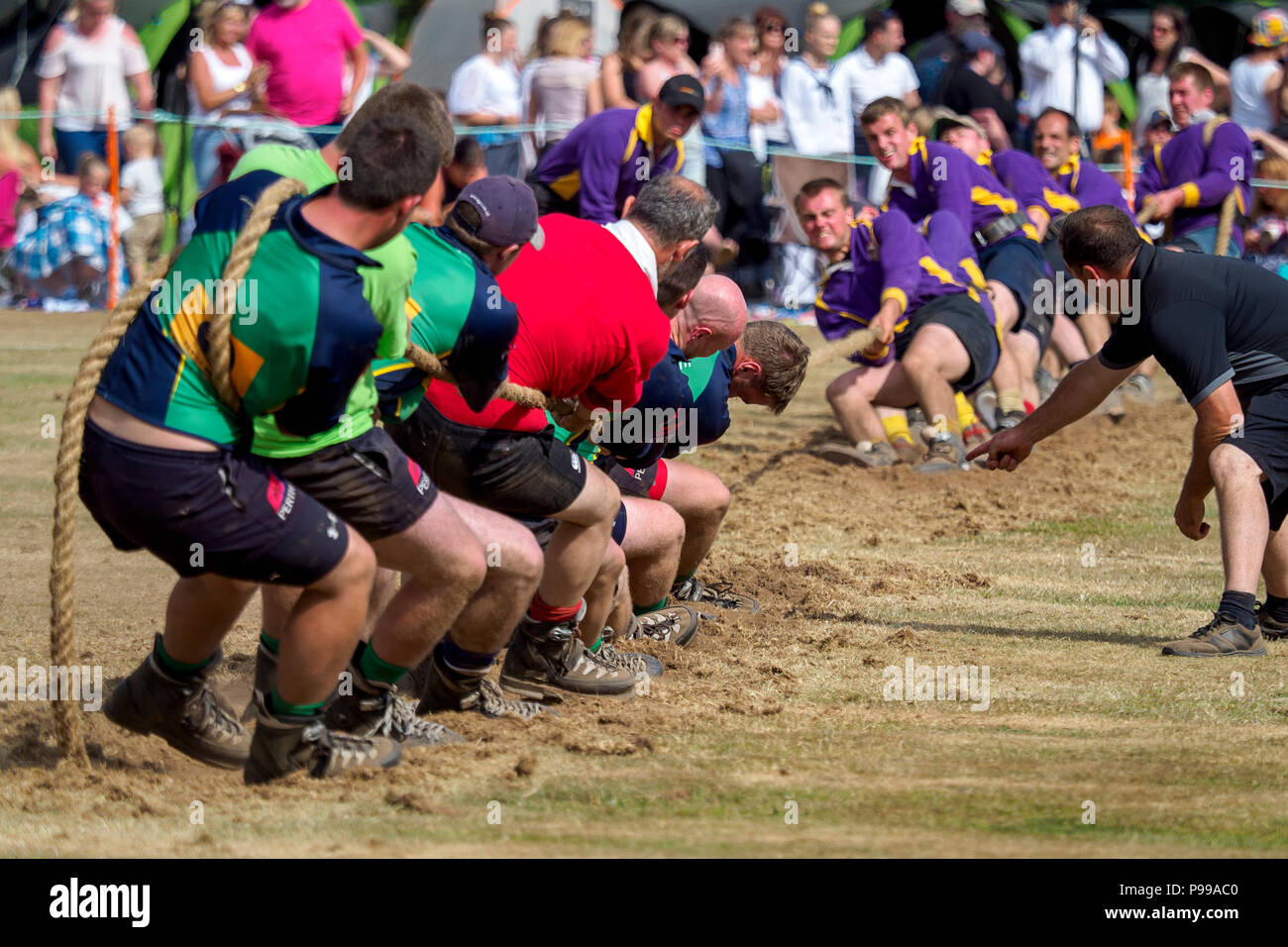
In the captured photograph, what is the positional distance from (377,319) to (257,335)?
1.02ft

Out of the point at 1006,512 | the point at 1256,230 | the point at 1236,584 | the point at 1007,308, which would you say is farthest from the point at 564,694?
the point at 1256,230

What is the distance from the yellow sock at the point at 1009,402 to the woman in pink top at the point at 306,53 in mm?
5803

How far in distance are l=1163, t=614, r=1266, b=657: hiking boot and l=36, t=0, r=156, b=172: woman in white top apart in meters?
10.6

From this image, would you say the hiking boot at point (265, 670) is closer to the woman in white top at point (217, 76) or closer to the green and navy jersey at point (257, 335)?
the green and navy jersey at point (257, 335)

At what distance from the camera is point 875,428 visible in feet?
32.6

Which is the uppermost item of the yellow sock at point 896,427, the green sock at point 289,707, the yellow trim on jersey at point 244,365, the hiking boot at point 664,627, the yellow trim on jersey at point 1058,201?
the yellow trim on jersey at point 244,365

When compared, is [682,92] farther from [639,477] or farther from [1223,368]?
[1223,368]

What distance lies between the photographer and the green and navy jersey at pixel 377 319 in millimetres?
4031

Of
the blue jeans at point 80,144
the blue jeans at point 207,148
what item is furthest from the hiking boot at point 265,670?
the blue jeans at point 80,144

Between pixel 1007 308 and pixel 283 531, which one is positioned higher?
pixel 283 531

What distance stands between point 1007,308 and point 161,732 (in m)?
7.09

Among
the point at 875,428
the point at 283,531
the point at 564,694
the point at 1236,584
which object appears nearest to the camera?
the point at 283,531

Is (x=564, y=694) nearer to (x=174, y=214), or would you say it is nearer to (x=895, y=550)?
(x=895, y=550)

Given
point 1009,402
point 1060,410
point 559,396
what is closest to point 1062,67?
point 1009,402
